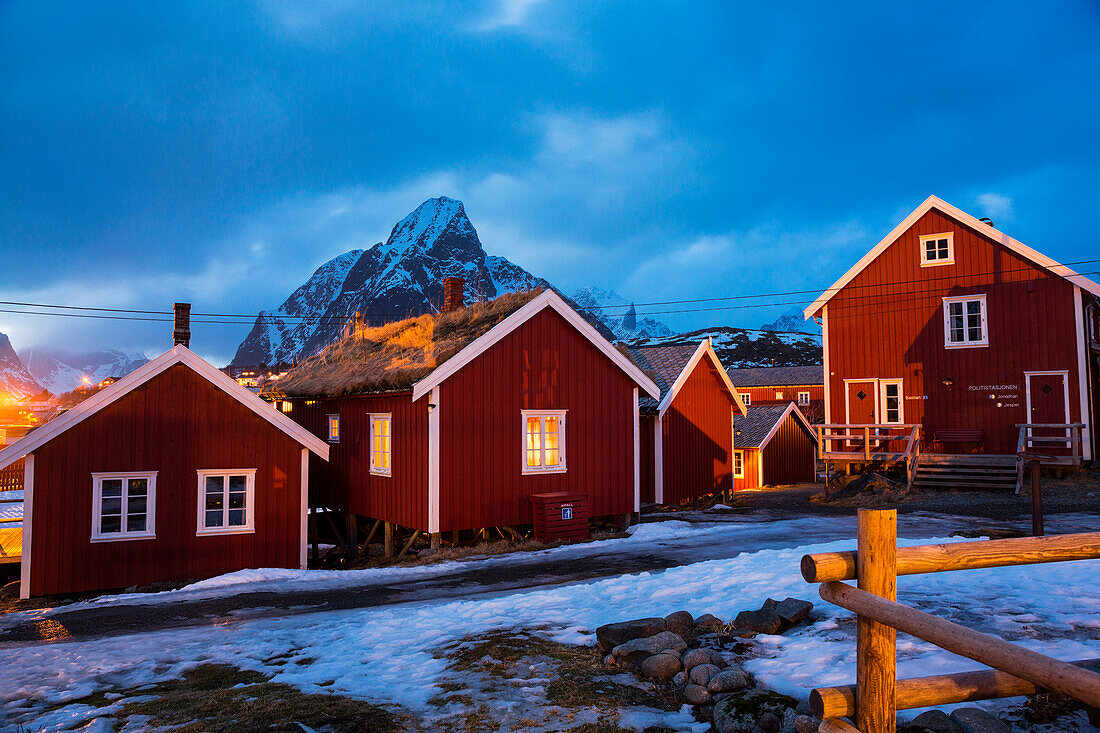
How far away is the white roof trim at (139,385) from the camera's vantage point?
14242 mm

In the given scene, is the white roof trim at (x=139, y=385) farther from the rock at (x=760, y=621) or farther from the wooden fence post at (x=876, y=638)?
the wooden fence post at (x=876, y=638)

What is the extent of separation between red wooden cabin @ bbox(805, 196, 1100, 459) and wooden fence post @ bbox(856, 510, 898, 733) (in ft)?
79.8

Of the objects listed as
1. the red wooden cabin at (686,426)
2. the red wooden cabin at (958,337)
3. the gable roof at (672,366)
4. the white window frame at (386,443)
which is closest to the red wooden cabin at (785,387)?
the red wooden cabin at (958,337)

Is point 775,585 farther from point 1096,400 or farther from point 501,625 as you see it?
point 1096,400

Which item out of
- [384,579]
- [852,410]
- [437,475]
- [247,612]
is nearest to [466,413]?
[437,475]

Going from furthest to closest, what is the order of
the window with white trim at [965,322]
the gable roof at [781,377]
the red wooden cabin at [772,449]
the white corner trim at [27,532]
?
the gable roof at [781,377]
the red wooden cabin at [772,449]
the window with white trim at [965,322]
the white corner trim at [27,532]

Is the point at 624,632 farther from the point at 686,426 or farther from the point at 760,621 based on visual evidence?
the point at 686,426

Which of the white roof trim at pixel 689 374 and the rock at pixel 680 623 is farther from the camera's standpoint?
the white roof trim at pixel 689 374

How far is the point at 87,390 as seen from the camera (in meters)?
36.1

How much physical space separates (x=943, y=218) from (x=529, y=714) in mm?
26752

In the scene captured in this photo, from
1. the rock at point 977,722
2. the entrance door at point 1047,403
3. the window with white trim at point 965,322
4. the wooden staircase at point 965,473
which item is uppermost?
the window with white trim at point 965,322

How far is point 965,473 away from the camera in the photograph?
23.6m

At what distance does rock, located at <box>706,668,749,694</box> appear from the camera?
5879mm

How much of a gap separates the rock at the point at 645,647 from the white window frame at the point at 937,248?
24.3 metres
